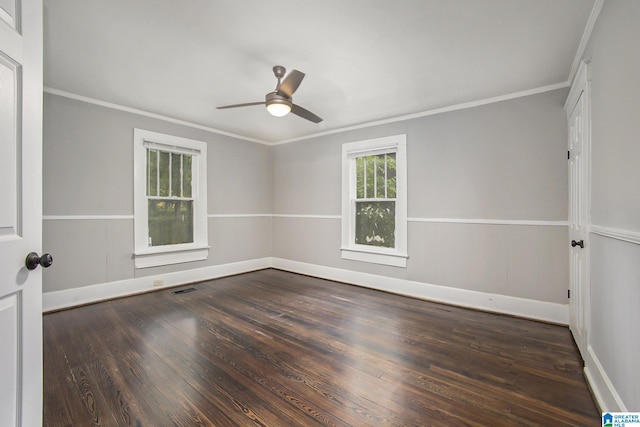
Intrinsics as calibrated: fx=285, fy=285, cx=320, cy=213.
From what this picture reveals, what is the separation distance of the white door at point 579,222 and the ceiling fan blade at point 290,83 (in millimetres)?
2190

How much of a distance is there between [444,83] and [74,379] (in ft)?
13.4

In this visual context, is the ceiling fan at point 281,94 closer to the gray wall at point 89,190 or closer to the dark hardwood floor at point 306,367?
the dark hardwood floor at point 306,367

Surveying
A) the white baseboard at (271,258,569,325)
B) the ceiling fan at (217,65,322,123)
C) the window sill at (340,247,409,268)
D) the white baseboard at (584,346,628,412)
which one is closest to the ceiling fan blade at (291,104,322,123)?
the ceiling fan at (217,65,322,123)

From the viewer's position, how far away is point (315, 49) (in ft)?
7.86

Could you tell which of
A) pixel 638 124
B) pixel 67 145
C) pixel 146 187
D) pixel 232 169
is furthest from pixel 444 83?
pixel 67 145

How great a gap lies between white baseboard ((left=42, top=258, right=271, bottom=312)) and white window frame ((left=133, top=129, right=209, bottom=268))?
21 centimetres

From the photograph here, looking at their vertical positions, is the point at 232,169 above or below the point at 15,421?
above

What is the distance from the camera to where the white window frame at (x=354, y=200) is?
4.05 meters

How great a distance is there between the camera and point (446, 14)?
196cm

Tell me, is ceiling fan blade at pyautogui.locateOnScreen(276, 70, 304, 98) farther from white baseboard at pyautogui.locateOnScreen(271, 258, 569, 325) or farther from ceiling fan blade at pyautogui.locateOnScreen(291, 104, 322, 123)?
white baseboard at pyautogui.locateOnScreen(271, 258, 569, 325)

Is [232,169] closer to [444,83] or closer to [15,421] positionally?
[444,83]

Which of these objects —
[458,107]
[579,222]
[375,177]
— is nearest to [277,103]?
[375,177]

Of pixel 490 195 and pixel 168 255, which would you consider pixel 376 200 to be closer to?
pixel 490 195

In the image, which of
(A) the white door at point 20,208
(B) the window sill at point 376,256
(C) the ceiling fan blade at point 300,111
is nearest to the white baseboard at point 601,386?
(B) the window sill at point 376,256
